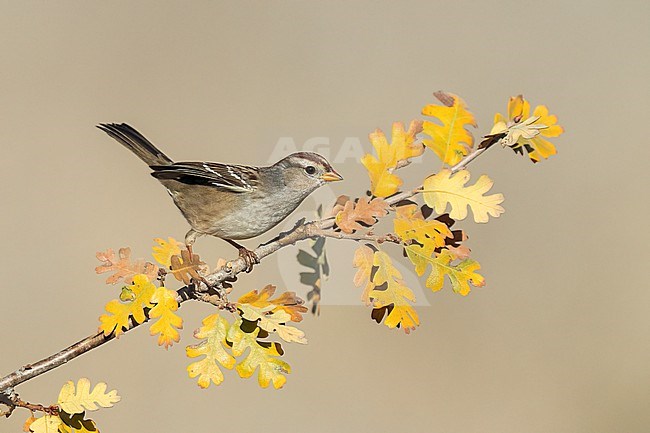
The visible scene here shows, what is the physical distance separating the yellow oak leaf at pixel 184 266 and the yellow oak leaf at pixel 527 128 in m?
0.17

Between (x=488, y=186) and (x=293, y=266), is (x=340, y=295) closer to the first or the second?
(x=293, y=266)

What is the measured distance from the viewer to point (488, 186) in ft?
1.07

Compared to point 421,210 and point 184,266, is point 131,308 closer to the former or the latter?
point 184,266

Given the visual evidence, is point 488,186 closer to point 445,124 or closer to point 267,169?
point 445,124

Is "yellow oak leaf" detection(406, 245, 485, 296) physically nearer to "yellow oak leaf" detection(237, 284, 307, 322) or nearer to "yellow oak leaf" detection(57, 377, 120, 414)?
"yellow oak leaf" detection(237, 284, 307, 322)

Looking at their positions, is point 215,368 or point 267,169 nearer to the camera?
point 215,368

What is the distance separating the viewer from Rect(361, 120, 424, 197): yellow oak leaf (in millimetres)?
331

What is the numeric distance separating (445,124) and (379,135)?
1.6 inches

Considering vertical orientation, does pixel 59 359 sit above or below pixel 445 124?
below

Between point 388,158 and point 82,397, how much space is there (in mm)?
194

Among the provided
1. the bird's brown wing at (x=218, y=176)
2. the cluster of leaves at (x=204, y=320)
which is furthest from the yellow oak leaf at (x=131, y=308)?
the bird's brown wing at (x=218, y=176)

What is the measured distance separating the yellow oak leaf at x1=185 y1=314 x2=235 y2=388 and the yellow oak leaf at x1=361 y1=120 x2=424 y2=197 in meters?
0.10

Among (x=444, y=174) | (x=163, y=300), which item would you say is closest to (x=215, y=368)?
(x=163, y=300)

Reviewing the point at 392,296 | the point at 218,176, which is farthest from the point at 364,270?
the point at 218,176
